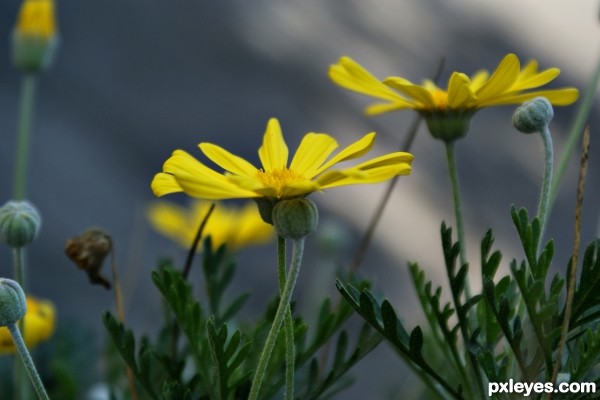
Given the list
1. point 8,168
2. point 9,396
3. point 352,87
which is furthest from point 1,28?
point 352,87

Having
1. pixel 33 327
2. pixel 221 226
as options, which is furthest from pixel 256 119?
pixel 33 327

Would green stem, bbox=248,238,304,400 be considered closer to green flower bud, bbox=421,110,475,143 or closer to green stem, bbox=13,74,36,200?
green flower bud, bbox=421,110,475,143

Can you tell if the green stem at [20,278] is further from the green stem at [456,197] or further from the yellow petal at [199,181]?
the green stem at [456,197]

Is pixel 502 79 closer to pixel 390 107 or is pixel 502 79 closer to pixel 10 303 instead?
pixel 390 107

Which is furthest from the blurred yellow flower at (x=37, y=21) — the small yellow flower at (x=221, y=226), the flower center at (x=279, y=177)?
the flower center at (x=279, y=177)

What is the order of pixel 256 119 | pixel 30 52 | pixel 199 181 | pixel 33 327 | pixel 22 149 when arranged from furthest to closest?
1. pixel 256 119
2. pixel 30 52
3. pixel 22 149
4. pixel 33 327
5. pixel 199 181
